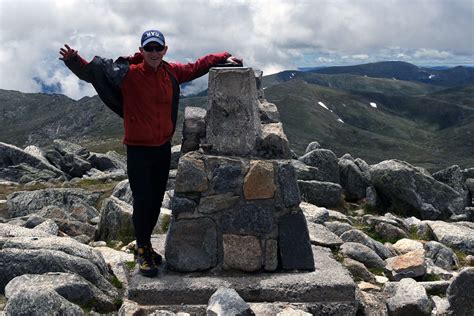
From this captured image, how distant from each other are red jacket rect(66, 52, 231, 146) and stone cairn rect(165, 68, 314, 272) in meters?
0.72

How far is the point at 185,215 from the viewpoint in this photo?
8078mm

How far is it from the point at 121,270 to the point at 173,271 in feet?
4.75

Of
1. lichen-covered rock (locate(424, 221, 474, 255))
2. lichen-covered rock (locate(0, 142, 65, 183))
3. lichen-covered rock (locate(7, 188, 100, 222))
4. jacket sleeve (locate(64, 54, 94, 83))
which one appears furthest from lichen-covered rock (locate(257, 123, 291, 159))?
lichen-covered rock (locate(0, 142, 65, 183))

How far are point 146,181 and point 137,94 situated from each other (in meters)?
1.33

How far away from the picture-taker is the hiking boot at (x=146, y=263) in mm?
7961

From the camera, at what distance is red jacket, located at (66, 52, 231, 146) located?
746cm

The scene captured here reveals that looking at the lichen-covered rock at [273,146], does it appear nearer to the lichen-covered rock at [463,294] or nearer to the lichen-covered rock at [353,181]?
the lichen-covered rock at [463,294]

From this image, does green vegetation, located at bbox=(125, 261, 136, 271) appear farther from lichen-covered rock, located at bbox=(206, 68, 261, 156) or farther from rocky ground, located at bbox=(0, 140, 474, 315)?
lichen-covered rock, located at bbox=(206, 68, 261, 156)

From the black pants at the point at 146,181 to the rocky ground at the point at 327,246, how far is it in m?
1.05

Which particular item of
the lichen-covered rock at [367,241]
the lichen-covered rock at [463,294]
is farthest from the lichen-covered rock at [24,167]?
the lichen-covered rock at [463,294]

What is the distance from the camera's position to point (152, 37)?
7402 millimetres

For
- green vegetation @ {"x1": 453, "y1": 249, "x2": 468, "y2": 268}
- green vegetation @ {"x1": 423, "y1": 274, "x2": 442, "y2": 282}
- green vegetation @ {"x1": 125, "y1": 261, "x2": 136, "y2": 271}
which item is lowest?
green vegetation @ {"x1": 453, "y1": 249, "x2": 468, "y2": 268}

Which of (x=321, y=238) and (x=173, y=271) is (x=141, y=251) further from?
(x=321, y=238)

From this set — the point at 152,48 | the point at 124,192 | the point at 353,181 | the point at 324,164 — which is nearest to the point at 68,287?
the point at 152,48
